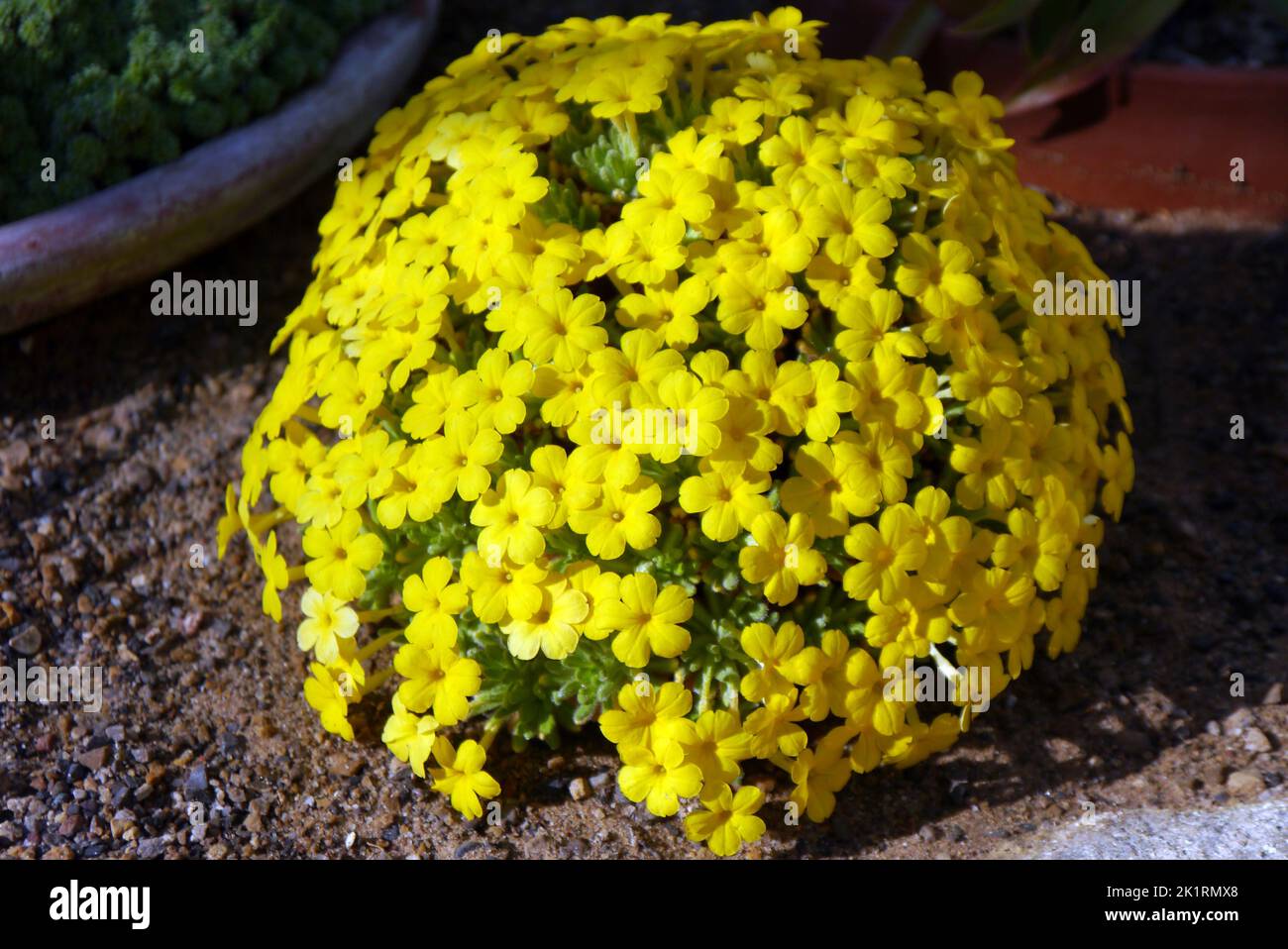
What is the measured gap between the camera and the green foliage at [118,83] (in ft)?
10.2

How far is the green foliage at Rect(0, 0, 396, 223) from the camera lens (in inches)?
122

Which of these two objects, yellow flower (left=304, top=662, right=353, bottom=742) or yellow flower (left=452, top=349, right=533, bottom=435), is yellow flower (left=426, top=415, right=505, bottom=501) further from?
yellow flower (left=304, top=662, right=353, bottom=742)

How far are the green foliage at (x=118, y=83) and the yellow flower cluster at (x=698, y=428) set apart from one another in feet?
3.07

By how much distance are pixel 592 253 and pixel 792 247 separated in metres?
0.34

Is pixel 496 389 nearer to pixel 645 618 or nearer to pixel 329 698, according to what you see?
pixel 645 618

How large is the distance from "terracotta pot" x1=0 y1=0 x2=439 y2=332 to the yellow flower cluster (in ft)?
2.65

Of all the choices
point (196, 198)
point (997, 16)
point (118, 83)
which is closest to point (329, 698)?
point (196, 198)

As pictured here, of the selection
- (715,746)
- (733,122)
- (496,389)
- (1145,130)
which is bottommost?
(715,746)

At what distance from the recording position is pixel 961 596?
7.17ft

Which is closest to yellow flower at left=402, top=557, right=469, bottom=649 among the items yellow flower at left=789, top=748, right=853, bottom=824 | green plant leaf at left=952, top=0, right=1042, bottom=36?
yellow flower at left=789, top=748, right=853, bottom=824

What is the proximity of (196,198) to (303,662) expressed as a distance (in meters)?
1.14

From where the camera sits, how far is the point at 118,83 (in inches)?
123

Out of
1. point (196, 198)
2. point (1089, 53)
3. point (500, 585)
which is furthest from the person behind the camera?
point (1089, 53)

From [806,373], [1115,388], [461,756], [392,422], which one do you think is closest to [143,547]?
[392,422]
